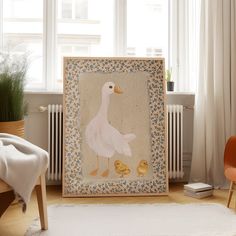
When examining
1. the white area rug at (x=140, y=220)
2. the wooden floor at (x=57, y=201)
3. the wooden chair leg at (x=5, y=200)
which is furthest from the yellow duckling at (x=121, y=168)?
the wooden chair leg at (x=5, y=200)

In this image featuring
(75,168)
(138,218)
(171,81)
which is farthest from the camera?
(171,81)

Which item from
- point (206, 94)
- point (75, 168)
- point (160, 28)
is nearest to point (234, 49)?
point (206, 94)

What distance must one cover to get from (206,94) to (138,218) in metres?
1.47

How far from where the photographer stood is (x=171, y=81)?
12.8 feet

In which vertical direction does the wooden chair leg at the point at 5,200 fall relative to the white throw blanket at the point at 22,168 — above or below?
below

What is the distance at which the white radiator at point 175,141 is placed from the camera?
3766mm

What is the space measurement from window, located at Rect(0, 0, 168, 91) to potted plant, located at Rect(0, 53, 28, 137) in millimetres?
568

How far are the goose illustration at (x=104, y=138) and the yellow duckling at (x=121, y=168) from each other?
3.2 inches

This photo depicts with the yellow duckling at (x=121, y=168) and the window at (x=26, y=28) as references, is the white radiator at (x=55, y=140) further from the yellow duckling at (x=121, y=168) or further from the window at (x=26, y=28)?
the yellow duckling at (x=121, y=168)

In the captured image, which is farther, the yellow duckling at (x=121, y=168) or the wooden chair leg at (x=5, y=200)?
the yellow duckling at (x=121, y=168)

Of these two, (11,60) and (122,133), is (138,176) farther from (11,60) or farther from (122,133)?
(11,60)

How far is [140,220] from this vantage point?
277 cm

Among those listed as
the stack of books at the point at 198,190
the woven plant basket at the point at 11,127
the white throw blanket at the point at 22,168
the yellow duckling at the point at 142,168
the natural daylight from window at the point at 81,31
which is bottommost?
the stack of books at the point at 198,190

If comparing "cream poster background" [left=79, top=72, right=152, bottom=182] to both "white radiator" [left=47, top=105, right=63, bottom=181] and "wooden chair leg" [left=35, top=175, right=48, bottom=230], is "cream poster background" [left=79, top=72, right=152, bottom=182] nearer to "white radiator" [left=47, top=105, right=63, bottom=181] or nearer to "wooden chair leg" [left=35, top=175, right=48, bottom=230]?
"white radiator" [left=47, top=105, right=63, bottom=181]
